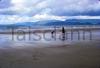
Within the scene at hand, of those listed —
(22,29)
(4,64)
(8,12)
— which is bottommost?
(4,64)

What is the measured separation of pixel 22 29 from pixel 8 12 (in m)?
1.56

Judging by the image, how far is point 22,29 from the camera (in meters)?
13.7

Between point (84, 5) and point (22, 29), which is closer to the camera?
point (84, 5)

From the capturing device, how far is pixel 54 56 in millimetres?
7746

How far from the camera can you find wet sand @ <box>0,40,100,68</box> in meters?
6.50

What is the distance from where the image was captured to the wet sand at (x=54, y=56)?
650 cm

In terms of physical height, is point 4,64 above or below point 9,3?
below

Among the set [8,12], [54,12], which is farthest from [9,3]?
[54,12]

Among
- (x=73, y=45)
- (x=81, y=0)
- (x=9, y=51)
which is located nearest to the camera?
(x=9, y=51)

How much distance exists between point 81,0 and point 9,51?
175 inches

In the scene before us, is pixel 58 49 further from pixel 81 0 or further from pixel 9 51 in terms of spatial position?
pixel 81 0

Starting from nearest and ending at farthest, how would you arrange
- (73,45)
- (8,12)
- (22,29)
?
(73,45)
(8,12)
(22,29)

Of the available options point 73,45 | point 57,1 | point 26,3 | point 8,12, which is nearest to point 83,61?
point 73,45

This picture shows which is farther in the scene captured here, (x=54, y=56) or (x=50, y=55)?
(x=50, y=55)
